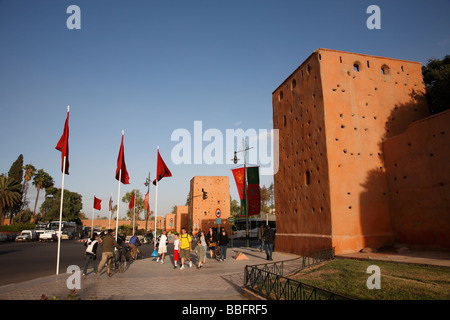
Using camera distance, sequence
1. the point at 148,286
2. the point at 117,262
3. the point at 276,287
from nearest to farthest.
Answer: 1. the point at 276,287
2. the point at 148,286
3. the point at 117,262

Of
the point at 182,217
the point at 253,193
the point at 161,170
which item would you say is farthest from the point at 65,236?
the point at 253,193

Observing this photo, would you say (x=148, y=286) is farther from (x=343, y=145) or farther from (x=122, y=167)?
(x=343, y=145)

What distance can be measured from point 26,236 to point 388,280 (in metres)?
43.9

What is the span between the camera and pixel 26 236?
126ft

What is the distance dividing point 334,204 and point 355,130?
473 centimetres

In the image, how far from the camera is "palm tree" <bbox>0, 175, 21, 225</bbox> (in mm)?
55103

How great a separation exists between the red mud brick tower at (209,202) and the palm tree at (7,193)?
115 feet

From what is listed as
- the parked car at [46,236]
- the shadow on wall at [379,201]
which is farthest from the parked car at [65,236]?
the shadow on wall at [379,201]

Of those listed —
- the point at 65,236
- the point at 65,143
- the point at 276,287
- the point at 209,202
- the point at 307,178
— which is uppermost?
the point at 65,143

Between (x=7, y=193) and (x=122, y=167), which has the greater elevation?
(x=7, y=193)

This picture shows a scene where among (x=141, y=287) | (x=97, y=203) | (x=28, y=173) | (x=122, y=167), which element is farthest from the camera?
(x=28, y=173)

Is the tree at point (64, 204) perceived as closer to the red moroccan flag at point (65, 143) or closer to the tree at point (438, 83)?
the red moroccan flag at point (65, 143)

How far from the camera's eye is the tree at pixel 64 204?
76688mm

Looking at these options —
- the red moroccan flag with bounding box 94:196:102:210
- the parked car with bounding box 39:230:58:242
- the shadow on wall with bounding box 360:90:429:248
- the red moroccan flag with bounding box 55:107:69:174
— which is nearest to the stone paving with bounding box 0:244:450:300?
the shadow on wall with bounding box 360:90:429:248
